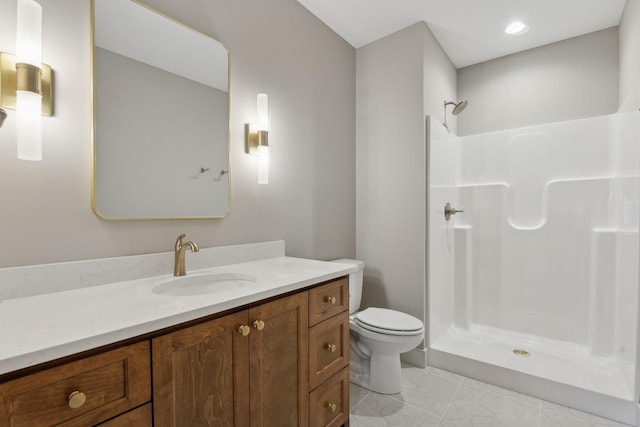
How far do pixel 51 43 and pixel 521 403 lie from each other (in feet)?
9.43

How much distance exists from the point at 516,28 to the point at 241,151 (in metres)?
2.30

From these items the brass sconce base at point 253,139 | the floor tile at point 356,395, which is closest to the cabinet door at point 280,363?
the floor tile at point 356,395

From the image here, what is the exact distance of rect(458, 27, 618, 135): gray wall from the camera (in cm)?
239

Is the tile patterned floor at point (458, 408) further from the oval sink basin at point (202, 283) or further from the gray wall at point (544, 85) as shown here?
the gray wall at point (544, 85)

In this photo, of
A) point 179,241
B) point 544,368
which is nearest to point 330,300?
point 179,241

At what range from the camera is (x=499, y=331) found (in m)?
2.66

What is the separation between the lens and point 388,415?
1737 mm

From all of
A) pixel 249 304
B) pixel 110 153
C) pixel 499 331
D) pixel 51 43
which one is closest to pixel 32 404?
pixel 249 304

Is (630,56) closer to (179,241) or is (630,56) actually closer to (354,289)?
(354,289)

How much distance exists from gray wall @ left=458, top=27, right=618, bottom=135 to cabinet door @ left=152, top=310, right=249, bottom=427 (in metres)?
2.89

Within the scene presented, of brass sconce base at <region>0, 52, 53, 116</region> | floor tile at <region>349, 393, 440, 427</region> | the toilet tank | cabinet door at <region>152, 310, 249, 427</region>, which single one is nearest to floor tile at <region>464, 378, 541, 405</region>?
floor tile at <region>349, 393, 440, 427</region>

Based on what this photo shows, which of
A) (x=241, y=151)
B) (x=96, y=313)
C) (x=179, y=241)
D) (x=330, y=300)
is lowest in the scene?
(x=330, y=300)

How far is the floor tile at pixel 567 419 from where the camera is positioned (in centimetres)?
165

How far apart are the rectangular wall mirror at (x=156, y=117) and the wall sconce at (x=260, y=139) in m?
0.15
